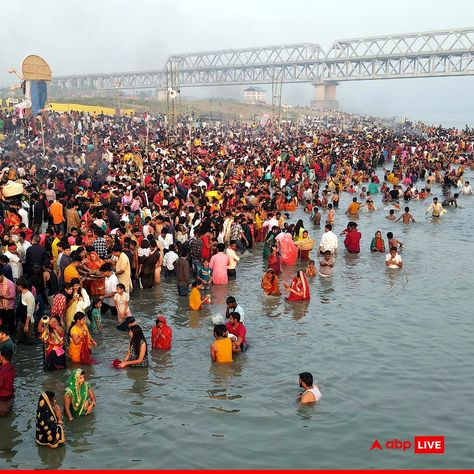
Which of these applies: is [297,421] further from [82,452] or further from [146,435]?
[82,452]

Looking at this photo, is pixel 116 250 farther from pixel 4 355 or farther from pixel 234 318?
pixel 4 355

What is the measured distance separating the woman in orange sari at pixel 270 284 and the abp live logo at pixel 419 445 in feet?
20.6

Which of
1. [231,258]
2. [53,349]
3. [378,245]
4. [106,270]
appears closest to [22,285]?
[53,349]

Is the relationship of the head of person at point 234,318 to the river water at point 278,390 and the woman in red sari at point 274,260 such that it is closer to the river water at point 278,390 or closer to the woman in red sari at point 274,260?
the river water at point 278,390

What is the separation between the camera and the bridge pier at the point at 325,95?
142 meters

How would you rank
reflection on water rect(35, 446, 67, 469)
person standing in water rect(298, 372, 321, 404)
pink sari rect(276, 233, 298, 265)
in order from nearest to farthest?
reflection on water rect(35, 446, 67, 469), person standing in water rect(298, 372, 321, 404), pink sari rect(276, 233, 298, 265)

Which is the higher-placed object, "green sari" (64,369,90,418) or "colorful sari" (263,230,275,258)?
"colorful sari" (263,230,275,258)

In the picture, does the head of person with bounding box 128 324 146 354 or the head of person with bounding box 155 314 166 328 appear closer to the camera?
the head of person with bounding box 128 324 146 354

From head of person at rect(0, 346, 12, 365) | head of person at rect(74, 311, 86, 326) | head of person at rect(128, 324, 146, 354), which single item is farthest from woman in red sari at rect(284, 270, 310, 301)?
head of person at rect(0, 346, 12, 365)

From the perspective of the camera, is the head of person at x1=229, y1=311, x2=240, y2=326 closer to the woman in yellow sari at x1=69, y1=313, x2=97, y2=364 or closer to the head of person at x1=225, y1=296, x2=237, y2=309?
the head of person at x1=225, y1=296, x2=237, y2=309

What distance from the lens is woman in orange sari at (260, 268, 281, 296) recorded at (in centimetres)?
1438

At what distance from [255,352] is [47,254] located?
15.0ft

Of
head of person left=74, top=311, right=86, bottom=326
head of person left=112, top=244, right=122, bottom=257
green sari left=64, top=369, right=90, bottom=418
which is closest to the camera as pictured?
green sari left=64, top=369, right=90, bottom=418

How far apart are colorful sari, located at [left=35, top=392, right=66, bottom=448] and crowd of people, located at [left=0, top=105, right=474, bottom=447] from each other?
2 cm
